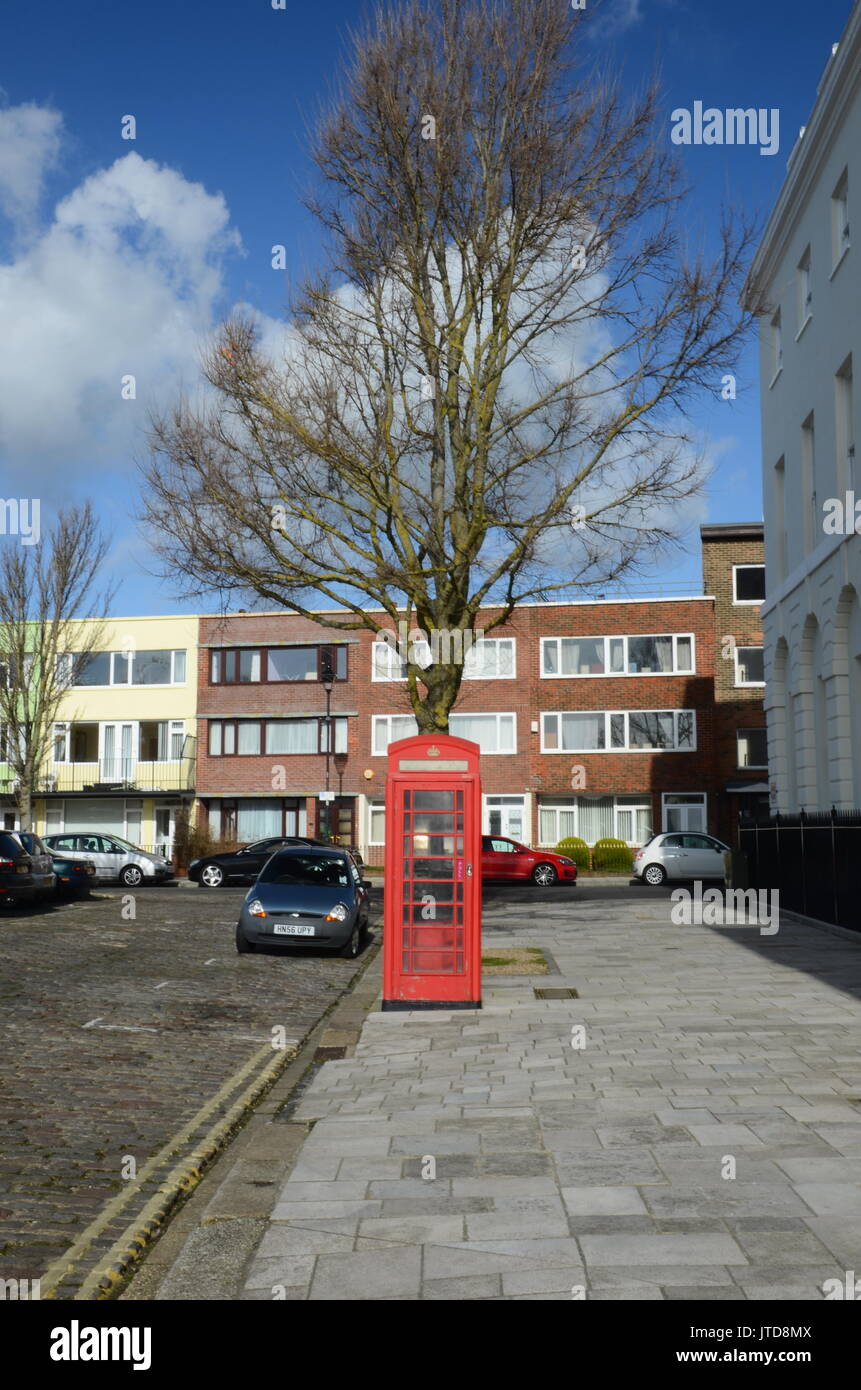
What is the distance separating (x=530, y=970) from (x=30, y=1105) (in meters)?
7.98

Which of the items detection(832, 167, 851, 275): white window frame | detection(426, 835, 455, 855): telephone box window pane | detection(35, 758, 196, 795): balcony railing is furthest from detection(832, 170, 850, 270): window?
detection(35, 758, 196, 795): balcony railing

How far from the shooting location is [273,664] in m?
49.8

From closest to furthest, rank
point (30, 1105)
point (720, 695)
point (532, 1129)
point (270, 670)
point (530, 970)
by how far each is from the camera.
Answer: point (532, 1129)
point (30, 1105)
point (530, 970)
point (720, 695)
point (270, 670)

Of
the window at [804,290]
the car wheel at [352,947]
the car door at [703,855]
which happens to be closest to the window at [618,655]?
the car door at [703,855]

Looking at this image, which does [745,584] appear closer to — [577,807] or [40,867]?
[577,807]

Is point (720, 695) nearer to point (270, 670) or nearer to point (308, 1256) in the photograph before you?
point (270, 670)

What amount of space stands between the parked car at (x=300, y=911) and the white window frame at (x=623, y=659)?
28.3m

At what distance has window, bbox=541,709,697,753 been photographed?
4509 centimetres

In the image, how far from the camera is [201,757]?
164ft

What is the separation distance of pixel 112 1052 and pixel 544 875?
28489 millimetres

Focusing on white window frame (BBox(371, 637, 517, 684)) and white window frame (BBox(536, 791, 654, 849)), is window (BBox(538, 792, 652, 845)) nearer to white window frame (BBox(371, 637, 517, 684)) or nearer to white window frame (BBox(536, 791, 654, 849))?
white window frame (BBox(536, 791, 654, 849))

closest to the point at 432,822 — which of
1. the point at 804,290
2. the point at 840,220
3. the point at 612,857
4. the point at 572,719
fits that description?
the point at 840,220

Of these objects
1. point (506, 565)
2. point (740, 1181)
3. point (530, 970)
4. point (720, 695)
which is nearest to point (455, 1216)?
point (740, 1181)

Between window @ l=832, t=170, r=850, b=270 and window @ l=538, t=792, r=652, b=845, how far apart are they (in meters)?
25.0
